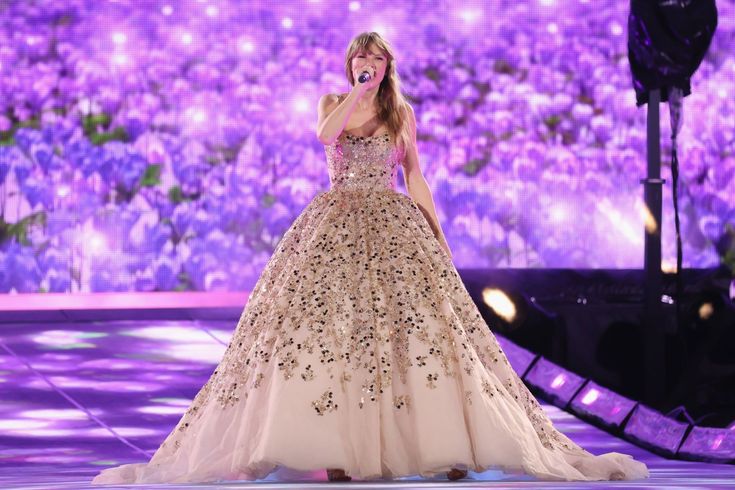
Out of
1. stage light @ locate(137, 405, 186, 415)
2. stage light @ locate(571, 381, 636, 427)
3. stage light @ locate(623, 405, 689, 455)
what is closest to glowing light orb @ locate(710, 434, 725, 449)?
stage light @ locate(623, 405, 689, 455)

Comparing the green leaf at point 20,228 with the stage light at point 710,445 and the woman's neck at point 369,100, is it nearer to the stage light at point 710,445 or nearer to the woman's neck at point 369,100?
the woman's neck at point 369,100

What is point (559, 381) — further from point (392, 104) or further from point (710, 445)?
point (392, 104)

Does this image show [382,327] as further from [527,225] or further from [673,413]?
[527,225]

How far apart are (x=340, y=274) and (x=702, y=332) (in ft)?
8.48

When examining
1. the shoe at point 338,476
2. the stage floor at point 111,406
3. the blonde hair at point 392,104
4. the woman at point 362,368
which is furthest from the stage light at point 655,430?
the shoe at point 338,476

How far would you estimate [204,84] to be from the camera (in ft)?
20.8

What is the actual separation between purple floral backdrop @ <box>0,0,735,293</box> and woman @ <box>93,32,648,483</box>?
345 centimetres

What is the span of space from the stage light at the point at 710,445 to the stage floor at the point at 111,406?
6 centimetres

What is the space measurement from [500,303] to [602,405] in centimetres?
95

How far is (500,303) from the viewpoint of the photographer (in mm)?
5004

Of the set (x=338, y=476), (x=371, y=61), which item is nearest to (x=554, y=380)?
(x=371, y=61)

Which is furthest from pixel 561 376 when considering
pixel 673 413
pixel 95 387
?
pixel 95 387

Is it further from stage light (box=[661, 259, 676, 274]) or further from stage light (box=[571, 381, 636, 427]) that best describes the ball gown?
stage light (box=[661, 259, 676, 274])

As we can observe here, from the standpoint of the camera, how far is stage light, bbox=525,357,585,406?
437 centimetres
